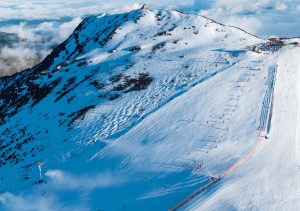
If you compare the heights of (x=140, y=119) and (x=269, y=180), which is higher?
(x=140, y=119)

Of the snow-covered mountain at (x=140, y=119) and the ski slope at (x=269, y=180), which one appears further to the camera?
the snow-covered mountain at (x=140, y=119)

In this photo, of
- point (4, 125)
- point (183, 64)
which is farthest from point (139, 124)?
point (4, 125)

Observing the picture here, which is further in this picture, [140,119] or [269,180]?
[140,119]

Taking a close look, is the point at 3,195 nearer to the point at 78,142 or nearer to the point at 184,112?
the point at 78,142

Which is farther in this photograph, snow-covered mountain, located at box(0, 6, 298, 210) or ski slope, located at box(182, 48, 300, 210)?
snow-covered mountain, located at box(0, 6, 298, 210)
